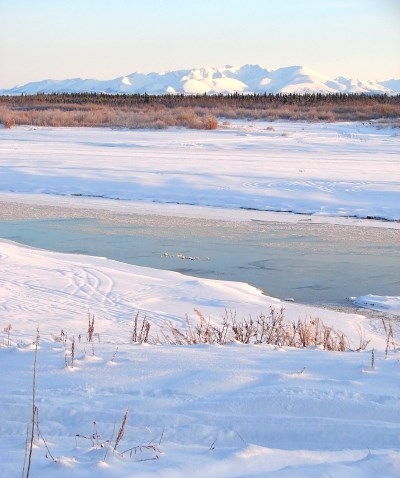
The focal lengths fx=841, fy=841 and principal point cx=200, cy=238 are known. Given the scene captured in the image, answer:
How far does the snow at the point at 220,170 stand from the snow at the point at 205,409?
10705mm

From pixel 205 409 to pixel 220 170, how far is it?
54.2 ft

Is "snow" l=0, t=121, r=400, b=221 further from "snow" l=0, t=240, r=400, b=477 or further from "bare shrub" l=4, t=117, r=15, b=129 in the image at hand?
"snow" l=0, t=240, r=400, b=477

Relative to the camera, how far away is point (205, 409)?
381cm

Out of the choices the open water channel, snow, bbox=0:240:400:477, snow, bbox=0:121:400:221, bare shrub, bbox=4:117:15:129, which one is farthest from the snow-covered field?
bare shrub, bbox=4:117:15:129

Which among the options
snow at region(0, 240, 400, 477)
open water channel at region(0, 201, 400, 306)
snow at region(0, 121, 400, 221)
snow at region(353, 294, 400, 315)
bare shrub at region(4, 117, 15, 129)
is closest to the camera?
snow at region(0, 240, 400, 477)

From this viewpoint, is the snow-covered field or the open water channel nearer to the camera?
the snow-covered field

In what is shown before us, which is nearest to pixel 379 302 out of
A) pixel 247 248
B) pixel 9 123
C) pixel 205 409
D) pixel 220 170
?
pixel 247 248

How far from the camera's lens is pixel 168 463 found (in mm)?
3121

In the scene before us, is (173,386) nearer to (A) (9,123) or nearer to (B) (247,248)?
(B) (247,248)

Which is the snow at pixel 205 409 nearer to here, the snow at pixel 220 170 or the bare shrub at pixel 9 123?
the snow at pixel 220 170

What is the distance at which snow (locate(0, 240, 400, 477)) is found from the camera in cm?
313

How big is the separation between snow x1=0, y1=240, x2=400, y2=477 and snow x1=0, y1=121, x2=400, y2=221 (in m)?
10.7

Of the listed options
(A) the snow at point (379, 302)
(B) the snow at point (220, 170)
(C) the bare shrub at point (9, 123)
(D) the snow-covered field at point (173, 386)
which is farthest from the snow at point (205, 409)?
(C) the bare shrub at point (9, 123)

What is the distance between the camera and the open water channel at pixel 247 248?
9930mm
